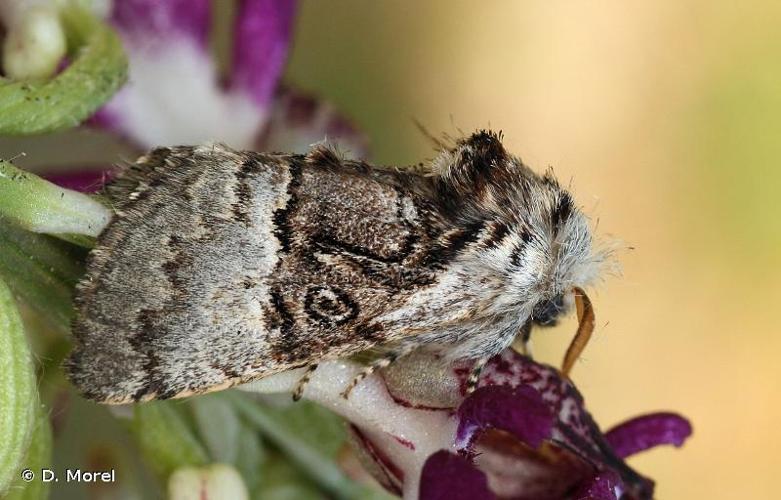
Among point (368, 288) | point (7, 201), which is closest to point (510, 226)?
point (368, 288)

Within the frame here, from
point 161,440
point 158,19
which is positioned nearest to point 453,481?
point 161,440

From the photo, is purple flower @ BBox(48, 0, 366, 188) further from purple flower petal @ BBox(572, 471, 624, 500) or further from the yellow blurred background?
the yellow blurred background

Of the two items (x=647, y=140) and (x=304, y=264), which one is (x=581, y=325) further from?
(x=647, y=140)

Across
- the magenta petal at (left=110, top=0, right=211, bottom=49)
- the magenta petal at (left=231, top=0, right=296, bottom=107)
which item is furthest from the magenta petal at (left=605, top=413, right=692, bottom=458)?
the magenta petal at (left=110, top=0, right=211, bottom=49)

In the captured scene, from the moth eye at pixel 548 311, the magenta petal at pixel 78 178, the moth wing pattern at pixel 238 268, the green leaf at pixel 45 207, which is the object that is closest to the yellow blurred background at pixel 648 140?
the magenta petal at pixel 78 178

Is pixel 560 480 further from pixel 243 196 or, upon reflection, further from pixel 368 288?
pixel 243 196

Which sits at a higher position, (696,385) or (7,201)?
(696,385)
